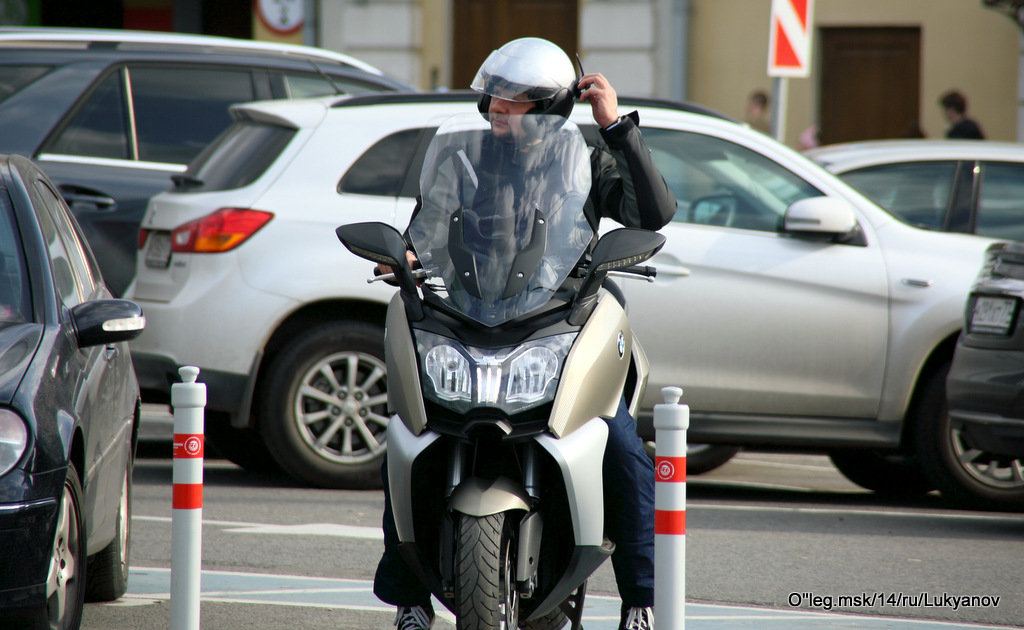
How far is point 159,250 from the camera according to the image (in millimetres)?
7941

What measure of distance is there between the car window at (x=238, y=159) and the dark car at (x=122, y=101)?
0.81m

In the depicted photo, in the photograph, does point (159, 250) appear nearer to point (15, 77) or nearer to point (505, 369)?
point (15, 77)

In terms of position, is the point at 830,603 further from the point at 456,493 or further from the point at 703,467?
the point at 703,467

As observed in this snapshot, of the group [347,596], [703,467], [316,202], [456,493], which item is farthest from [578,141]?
[703,467]

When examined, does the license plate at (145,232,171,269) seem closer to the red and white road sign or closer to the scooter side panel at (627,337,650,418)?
the scooter side panel at (627,337,650,418)

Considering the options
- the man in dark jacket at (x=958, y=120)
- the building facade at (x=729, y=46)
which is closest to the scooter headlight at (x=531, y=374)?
the man in dark jacket at (x=958, y=120)

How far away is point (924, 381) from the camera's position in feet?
25.9

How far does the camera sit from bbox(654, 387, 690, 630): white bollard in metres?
3.93

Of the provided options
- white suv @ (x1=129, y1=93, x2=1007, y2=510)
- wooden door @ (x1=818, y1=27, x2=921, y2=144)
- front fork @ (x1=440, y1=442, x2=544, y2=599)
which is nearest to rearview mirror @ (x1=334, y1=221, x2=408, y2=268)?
front fork @ (x1=440, y1=442, x2=544, y2=599)

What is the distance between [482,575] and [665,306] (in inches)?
161

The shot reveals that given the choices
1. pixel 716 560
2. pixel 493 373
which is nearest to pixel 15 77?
pixel 716 560

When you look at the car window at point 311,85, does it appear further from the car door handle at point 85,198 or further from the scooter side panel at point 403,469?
the scooter side panel at point 403,469

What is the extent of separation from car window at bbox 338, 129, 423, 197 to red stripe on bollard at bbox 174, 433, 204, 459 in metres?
3.75

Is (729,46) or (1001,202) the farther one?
(729,46)
